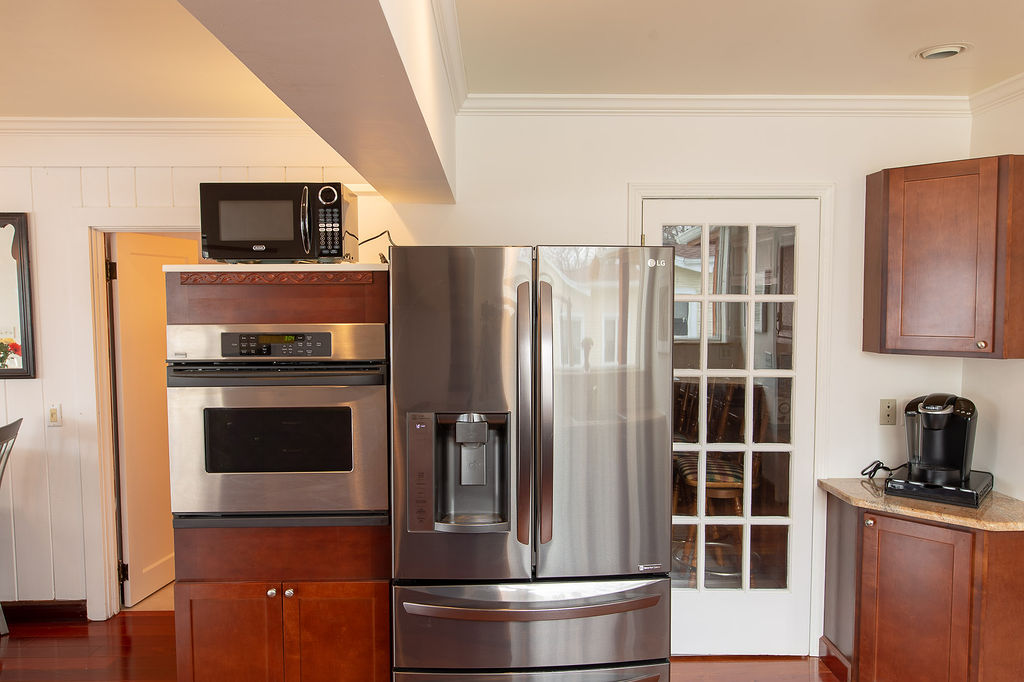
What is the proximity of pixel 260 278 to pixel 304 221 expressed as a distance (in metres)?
0.27

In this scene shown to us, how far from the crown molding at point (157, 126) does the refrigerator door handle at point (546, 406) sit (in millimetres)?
1618

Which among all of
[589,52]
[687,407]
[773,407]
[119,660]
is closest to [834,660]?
[773,407]

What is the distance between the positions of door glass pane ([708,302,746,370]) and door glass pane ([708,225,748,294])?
8 cm

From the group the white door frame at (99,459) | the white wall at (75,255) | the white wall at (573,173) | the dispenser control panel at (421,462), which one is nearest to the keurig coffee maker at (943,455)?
the white wall at (573,173)

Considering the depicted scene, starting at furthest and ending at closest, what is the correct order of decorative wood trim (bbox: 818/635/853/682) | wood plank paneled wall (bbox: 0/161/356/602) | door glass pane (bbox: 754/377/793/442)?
wood plank paneled wall (bbox: 0/161/356/602) < door glass pane (bbox: 754/377/793/442) < decorative wood trim (bbox: 818/635/853/682)

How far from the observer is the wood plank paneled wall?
108 inches

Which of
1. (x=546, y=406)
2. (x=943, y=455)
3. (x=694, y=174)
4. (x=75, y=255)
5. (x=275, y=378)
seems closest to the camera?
(x=546, y=406)

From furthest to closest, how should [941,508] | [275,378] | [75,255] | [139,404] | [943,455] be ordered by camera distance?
[139,404]
[75,255]
[943,455]
[941,508]
[275,378]

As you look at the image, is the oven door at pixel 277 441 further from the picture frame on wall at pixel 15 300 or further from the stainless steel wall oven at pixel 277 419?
the picture frame on wall at pixel 15 300

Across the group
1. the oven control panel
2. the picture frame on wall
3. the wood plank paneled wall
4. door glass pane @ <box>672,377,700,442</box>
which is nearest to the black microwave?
the oven control panel

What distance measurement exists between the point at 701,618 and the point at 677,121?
87.8 inches

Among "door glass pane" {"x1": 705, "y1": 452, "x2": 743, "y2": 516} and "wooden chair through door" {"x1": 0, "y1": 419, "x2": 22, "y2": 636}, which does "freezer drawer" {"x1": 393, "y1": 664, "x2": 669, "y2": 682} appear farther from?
"wooden chair through door" {"x1": 0, "y1": 419, "x2": 22, "y2": 636}

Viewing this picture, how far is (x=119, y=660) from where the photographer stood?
254cm

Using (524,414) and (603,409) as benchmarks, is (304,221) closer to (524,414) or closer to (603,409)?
(524,414)
